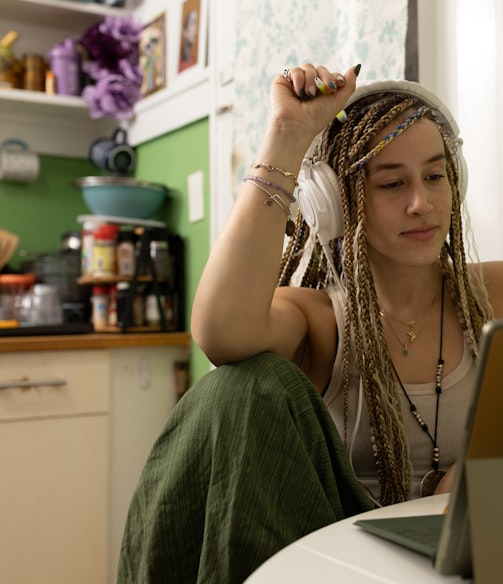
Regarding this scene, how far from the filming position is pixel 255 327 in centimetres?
111

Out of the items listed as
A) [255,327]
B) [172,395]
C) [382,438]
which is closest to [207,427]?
[255,327]

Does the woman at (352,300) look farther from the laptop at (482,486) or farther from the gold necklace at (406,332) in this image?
the laptop at (482,486)

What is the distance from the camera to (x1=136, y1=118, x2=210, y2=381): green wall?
Result: 8.04 ft

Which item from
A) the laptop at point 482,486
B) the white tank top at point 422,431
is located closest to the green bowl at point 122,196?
the white tank top at point 422,431

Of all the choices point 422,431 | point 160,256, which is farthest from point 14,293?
point 422,431

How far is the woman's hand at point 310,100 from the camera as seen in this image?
122 cm

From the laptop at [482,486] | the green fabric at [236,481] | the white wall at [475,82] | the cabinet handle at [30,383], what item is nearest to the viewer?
the laptop at [482,486]

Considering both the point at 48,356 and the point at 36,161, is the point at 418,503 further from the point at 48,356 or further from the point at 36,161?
the point at 36,161

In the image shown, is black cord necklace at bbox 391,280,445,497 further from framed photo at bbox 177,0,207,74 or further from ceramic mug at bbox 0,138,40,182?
ceramic mug at bbox 0,138,40,182

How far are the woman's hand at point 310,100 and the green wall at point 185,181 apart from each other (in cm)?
119

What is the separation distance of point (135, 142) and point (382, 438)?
2.00m

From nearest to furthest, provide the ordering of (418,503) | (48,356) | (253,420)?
(418,503) → (253,420) → (48,356)

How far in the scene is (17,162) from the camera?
9.34 feet

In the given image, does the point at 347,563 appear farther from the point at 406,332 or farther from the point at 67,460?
the point at 67,460
